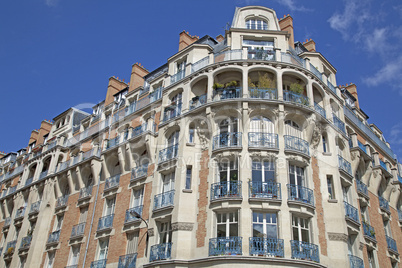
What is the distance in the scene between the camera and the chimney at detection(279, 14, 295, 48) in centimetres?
2350

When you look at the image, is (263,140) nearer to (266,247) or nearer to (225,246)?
(266,247)

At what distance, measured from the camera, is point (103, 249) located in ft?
67.3

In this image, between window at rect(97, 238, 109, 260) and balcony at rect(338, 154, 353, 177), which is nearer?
balcony at rect(338, 154, 353, 177)

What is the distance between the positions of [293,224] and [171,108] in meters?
8.83

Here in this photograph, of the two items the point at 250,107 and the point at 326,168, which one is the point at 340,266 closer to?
the point at 326,168

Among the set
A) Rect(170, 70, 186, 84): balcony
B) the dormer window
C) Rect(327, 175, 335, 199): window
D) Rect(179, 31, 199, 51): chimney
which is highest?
Rect(179, 31, 199, 51): chimney

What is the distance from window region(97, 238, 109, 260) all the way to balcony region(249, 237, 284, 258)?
864 centimetres

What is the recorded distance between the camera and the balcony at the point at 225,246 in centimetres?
1505

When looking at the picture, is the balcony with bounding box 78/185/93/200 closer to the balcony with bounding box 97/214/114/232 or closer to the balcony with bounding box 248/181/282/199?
the balcony with bounding box 97/214/114/232

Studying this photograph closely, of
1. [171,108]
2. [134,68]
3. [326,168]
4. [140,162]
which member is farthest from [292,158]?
[134,68]

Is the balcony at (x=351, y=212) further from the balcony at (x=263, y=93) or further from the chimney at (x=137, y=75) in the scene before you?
the chimney at (x=137, y=75)

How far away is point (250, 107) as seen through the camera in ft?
61.0

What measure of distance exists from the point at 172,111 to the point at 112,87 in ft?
33.3

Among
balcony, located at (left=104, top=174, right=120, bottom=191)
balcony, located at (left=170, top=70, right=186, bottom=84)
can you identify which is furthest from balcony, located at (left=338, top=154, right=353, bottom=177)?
balcony, located at (left=104, top=174, right=120, bottom=191)
